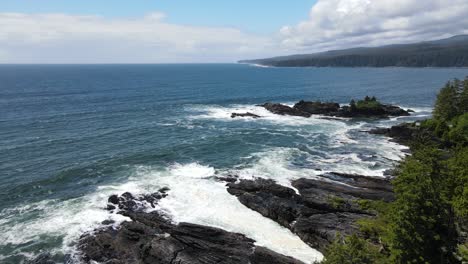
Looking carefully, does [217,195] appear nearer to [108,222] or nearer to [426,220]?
[108,222]

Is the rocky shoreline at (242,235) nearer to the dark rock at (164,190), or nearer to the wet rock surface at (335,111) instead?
the dark rock at (164,190)

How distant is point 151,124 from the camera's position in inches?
3740

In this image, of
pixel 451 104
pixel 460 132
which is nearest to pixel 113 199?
pixel 460 132

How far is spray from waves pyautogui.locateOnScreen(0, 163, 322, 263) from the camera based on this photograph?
3906 centimetres

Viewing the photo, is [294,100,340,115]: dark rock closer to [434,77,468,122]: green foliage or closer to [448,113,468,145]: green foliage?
[434,77,468,122]: green foliage

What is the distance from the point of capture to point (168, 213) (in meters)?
44.8

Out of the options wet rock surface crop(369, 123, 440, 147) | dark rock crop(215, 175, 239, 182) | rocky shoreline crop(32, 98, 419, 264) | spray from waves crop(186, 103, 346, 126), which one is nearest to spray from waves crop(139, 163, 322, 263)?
rocky shoreline crop(32, 98, 419, 264)

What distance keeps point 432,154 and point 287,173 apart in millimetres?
27203

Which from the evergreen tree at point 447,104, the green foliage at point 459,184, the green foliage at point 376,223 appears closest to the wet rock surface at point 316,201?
the green foliage at point 376,223

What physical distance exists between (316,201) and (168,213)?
62.1 ft

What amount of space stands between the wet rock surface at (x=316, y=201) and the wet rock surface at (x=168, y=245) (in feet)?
21.2

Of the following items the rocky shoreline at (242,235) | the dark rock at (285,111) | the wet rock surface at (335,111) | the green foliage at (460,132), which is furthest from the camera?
the dark rock at (285,111)

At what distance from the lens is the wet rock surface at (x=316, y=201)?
4000cm

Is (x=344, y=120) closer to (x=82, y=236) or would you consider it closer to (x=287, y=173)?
(x=287, y=173)
